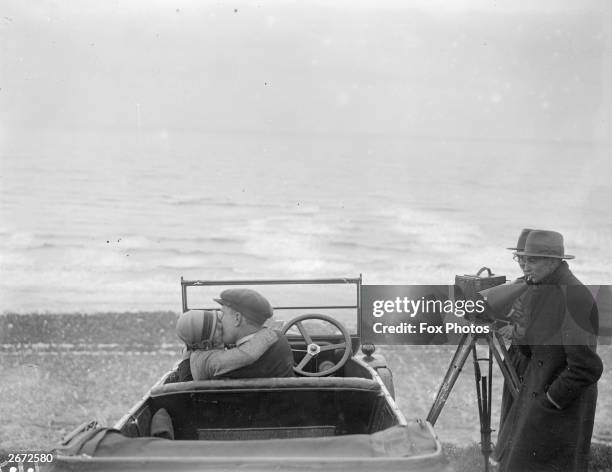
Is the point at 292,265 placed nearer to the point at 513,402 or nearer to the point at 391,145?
the point at 513,402

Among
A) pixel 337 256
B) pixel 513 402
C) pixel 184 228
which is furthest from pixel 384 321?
pixel 184 228

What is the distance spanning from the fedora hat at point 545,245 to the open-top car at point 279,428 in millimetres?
1102

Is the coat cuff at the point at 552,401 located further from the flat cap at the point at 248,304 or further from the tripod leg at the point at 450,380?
the flat cap at the point at 248,304

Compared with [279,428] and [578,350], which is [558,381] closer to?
[578,350]

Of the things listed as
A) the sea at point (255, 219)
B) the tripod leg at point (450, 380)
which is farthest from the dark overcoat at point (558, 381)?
the sea at point (255, 219)

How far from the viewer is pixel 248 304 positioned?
3.39 metres

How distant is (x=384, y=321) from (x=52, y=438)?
2.97 m

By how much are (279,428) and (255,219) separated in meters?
30.6

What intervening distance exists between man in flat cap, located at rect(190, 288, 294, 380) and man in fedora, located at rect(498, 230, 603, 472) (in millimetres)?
1339

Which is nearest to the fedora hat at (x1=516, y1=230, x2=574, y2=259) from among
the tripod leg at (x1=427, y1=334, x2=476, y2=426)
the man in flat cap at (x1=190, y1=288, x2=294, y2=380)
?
the tripod leg at (x1=427, y1=334, x2=476, y2=426)

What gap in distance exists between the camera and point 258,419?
316cm

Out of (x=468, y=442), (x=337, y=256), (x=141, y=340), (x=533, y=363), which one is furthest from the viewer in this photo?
(x=337, y=256)

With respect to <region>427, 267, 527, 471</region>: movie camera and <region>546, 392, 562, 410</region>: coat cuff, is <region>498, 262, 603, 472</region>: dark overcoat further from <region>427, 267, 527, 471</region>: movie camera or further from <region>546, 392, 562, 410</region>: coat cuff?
<region>427, 267, 527, 471</region>: movie camera

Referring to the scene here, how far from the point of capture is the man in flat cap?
3.26m
